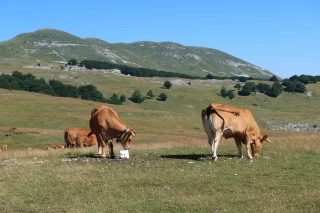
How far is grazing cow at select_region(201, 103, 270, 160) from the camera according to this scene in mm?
19984

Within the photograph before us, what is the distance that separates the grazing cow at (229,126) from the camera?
20.0 metres

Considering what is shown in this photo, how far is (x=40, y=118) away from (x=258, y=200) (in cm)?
6908

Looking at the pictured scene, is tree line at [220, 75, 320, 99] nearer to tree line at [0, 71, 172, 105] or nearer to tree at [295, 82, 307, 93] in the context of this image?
tree at [295, 82, 307, 93]

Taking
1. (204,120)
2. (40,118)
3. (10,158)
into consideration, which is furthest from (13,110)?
(204,120)

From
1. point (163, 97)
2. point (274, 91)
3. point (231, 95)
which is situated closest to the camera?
point (163, 97)

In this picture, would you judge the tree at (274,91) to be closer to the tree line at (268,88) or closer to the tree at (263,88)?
the tree line at (268,88)

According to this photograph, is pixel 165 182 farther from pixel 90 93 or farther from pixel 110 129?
pixel 90 93

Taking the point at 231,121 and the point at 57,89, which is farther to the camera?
the point at 57,89

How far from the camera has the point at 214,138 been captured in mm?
19844

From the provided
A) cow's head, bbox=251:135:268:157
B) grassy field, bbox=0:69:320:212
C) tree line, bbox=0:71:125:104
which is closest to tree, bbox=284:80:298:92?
tree line, bbox=0:71:125:104

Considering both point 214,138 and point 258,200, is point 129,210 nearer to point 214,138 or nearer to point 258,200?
point 258,200

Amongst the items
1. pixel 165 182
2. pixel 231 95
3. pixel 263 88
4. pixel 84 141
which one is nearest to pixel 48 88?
pixel 231 95

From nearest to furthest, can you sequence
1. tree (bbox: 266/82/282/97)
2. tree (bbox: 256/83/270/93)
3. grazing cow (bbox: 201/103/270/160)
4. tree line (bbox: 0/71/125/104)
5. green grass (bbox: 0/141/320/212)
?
green grass (bbox: 0/141/320/212)
grazing cow (bbox: 201/103/270/160)
tree line (bbox: 0/71/125/104)
tree (bbox: 266/82/282/97)
tree (bbox: 256/83/270/93)

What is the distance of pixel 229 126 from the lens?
20375mm
